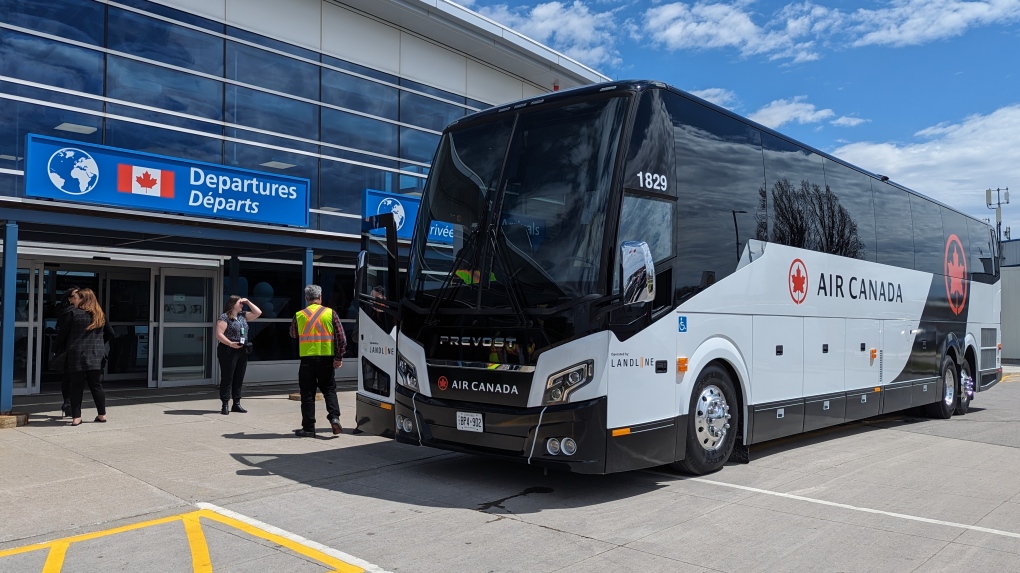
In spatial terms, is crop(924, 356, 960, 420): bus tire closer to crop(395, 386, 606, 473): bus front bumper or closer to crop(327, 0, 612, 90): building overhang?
crop(395, 386, 606, 473): bus front bumper

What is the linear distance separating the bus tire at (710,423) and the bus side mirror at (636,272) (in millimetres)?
1550

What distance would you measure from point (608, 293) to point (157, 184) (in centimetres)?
907

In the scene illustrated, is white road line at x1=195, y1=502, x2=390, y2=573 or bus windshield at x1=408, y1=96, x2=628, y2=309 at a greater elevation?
bus windshield at x1=408, y1=96, x2=628, y2=309

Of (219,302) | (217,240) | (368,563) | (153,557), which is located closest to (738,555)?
(368,563)

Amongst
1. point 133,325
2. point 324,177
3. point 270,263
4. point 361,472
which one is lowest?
point 361,472

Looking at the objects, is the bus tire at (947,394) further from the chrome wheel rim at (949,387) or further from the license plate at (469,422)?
the license plate at (469,422)

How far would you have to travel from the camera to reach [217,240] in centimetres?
1316

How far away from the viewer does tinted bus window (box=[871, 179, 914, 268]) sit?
37.1 ft

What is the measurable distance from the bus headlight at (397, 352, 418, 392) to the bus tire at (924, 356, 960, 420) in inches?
381

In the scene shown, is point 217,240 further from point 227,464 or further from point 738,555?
point 738,555

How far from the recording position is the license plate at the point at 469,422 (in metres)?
6.74

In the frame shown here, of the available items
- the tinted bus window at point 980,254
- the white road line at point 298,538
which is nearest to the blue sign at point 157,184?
the white road line at point 298,538

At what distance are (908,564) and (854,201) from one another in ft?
21.7

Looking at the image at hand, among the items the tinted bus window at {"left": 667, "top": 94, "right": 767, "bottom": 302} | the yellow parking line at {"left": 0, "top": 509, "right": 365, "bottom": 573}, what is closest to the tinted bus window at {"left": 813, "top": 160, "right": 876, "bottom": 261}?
the tinted bus window at {"left": 667, "top": 94, "right": 767, "bottom": 302}
